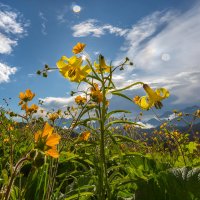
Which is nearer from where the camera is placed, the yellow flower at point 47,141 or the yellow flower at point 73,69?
the yellow flower at point 47,141

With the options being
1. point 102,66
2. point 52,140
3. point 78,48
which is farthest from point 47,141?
point 78,48

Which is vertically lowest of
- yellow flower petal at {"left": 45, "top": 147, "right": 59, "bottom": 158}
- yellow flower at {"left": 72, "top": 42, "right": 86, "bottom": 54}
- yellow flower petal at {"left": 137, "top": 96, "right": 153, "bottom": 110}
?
yellow flower petal at {"left": 45, "top": 147, "right": 59, "bottom": 158}

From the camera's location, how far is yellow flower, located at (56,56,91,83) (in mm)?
2341

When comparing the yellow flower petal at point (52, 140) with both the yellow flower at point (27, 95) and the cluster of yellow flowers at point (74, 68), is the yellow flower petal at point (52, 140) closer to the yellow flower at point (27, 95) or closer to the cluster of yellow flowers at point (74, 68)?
the cluster of yellow flowers at point (74, 68)

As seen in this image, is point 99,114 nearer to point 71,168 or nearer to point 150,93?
point 150,93

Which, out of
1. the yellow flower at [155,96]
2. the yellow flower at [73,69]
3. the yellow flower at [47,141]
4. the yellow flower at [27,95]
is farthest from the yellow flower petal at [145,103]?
the yellow flower at [27,95]

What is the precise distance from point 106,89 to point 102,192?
30.4 inches

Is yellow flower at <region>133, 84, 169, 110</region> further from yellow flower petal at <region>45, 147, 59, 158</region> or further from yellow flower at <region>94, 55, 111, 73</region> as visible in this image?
yellow flower petal at <region>45, 147, 59, 158</region>

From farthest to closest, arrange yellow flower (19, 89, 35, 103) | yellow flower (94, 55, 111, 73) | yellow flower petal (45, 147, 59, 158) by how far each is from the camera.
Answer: yellow flower (19, 89, 35, 103) → yellow flower (94, 55, 111, 73) → yellow flower petal (45, 147, 59, 158)

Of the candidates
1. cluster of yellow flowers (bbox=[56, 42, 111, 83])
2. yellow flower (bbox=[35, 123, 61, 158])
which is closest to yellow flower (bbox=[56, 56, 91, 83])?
cluster of yellow flowers (bbox=[56, 42, 111, 83])

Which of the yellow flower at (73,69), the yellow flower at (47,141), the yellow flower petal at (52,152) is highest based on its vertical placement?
the yellow flower at (73,69)

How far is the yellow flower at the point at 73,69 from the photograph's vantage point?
92.2 inches

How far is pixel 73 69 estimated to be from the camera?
2.38 meters

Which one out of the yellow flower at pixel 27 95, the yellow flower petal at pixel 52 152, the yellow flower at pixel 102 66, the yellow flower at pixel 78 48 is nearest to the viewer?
the yellow flower petal at pixel 52 152
